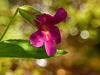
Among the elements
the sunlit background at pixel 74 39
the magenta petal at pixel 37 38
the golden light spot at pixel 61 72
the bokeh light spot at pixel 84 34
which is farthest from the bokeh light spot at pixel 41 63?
the magenta petal at pixel 37 38

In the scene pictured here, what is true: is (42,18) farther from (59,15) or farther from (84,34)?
(84,34)

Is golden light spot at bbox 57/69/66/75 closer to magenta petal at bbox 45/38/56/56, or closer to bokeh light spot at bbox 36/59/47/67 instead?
bokeh light spot at bbox 36/59/47/67

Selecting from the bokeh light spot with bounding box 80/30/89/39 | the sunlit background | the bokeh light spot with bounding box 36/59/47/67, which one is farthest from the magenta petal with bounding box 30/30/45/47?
the bokeh light spot with bounding box 80/30/89/39

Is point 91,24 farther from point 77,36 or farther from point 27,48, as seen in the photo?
point 27,48

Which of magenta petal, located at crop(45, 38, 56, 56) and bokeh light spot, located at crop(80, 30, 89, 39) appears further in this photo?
bokeh light spot, located at crop(80, 30, 89, 39)

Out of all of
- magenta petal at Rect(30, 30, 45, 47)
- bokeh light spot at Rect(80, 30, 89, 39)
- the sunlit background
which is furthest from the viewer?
bokeh light spot at Rect(80, 30, 89, 39)

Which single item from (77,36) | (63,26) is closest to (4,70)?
(63,26)
